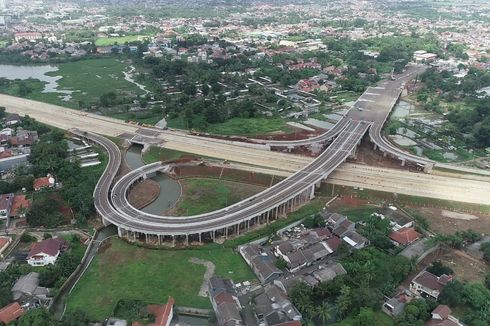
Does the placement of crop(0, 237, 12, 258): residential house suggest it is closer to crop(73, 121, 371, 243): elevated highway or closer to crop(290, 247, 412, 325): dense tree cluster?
crop(73, 121, 371, 243): elevated highway

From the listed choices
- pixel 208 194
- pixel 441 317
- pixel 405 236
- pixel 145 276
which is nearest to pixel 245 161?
pixel 208 194

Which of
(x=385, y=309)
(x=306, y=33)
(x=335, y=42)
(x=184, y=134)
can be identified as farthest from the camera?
(x=306, y=33)

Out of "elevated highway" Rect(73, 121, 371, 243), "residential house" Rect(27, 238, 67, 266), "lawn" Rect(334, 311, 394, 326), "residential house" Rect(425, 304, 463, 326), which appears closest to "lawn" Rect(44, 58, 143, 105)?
"elevated highway" Rect(73, 121, 371, 243)

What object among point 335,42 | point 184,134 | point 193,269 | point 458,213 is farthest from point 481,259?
point 335,42

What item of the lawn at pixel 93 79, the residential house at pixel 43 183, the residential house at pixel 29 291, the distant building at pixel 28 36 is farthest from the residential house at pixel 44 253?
the distant building at pixel 28 36

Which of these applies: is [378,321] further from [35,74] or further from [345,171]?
[35,74]

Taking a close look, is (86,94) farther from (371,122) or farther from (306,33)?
(306,33)
